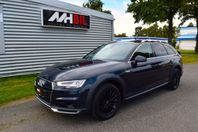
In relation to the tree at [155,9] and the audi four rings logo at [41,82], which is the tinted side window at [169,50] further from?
the tree at [155,9]

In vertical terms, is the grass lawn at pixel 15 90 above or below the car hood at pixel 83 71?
below

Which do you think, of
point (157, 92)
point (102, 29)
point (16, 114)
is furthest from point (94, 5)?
point (16, 114)

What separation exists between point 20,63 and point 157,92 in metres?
5.86

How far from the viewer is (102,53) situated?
5.10m

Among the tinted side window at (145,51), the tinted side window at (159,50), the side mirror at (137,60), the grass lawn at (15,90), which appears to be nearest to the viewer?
the side mirror at (137,60)

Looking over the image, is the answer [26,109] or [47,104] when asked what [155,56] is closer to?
[47,104]

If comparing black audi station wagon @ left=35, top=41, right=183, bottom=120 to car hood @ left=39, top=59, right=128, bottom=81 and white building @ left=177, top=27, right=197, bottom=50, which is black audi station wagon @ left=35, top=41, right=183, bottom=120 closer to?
car hood @ left=39, top=59, right=128, bottom=81

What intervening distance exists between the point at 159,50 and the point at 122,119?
2.69 metres

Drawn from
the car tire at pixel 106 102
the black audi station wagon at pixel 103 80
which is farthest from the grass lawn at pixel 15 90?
the car tire at pixel 106 102

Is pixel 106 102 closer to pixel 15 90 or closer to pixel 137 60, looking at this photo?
pixel 137 60

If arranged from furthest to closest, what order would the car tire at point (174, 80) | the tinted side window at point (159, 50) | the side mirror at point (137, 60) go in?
1. the car tire at point (174, 80)
2. the tinted side window at point (159, 50)
3. the side mirror at point (137, 60)

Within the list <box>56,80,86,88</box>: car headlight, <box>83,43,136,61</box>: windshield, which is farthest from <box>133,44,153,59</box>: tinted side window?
<box>56,80,86,88</box>: car headlight

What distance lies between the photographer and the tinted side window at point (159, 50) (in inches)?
220

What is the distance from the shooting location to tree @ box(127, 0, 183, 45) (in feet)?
72.3
